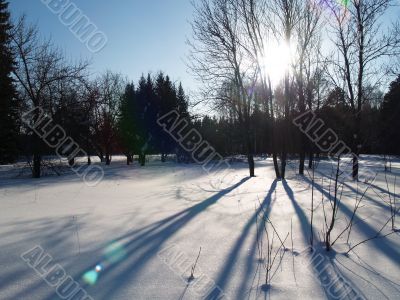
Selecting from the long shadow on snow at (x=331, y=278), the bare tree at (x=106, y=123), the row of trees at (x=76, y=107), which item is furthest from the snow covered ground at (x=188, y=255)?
the bare tree at (x=106, y=123)

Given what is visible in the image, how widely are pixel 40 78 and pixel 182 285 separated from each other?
Result: 41.4ft

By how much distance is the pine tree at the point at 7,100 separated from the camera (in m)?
12.1

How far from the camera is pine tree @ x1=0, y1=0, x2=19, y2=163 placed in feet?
39.8

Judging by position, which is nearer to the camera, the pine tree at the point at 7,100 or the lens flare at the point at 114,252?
the lens flare at the point at 114,252

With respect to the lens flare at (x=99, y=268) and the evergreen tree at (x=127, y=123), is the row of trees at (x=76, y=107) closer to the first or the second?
the evergreen tree at (x=127, y=123)

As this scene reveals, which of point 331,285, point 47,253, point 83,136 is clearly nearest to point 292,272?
point 331,285

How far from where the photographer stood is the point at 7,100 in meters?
19.5

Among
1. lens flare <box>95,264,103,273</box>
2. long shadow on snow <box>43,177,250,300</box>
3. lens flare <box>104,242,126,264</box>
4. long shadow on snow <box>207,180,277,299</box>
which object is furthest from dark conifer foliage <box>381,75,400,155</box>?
lens flare <box>95,264,103,273</box>

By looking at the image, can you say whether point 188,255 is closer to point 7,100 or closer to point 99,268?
point 99,268

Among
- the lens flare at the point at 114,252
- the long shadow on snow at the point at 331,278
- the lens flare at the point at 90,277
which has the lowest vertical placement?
the long shadow on snow at the point at 331,278

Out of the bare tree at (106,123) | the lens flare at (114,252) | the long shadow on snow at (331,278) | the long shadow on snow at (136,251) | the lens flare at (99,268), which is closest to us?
the long shadow on snow at (331,278)

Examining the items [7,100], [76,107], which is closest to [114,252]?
[76,107]

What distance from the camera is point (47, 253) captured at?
111 inches

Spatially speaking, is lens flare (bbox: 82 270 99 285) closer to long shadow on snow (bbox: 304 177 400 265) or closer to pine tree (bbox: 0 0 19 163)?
long shadow on snow (bbox: 304 177 400 265)
